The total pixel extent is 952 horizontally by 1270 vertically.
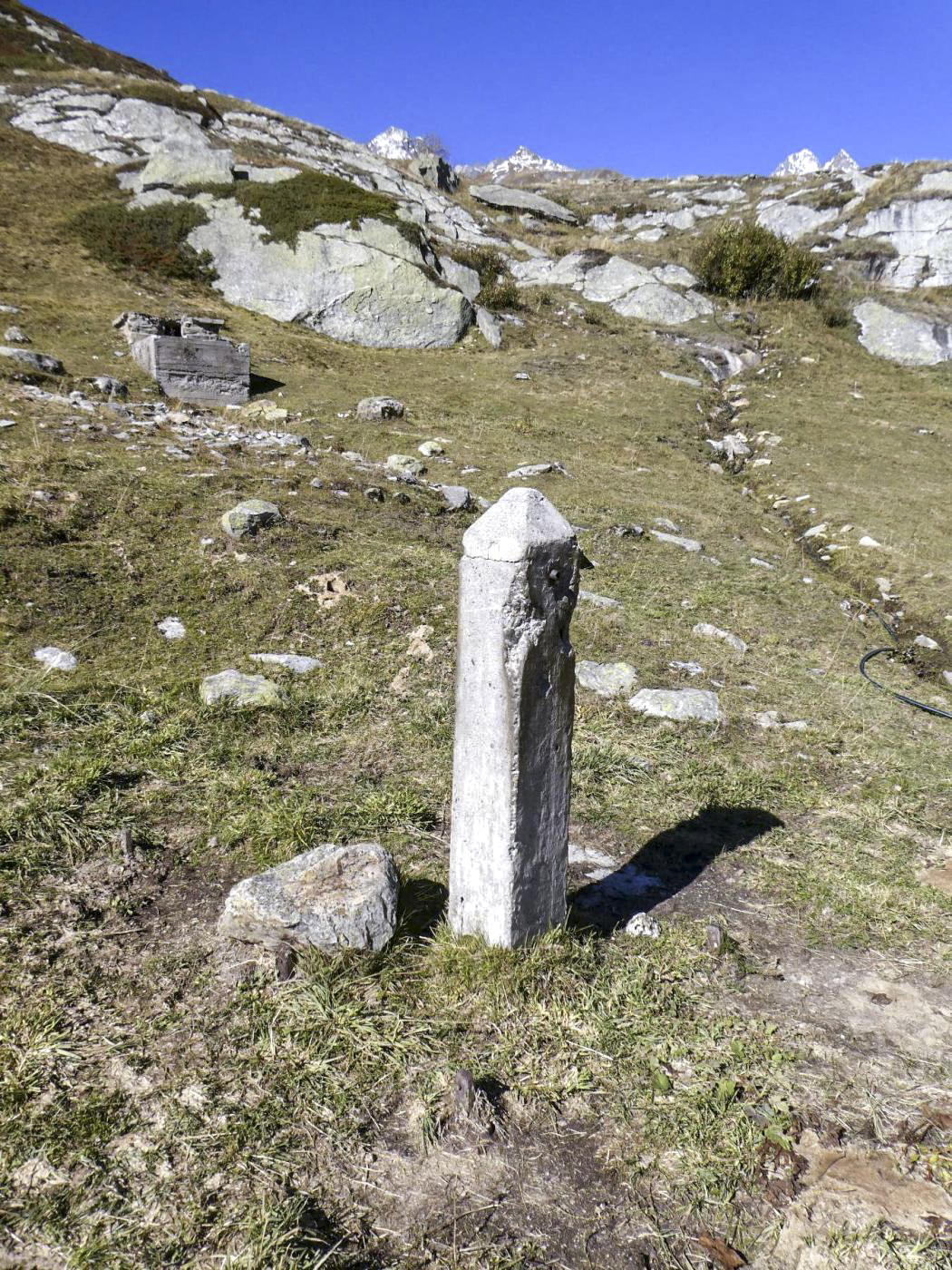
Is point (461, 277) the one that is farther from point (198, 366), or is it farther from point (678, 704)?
point (678, 704)

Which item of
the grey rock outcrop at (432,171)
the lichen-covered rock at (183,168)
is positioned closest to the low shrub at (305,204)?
the lichen-covered rock at (183,168)

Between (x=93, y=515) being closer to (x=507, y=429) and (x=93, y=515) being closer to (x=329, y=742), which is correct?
(x=329, y=742)

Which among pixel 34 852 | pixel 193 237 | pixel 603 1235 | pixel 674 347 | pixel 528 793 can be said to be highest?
pixel 193 237

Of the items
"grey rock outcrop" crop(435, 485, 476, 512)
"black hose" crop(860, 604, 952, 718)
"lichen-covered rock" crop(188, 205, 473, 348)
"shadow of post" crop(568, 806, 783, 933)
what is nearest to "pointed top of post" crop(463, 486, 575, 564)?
"shadow of post" crop(568, 806, 783, 933)

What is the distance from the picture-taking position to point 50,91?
25.6 meters

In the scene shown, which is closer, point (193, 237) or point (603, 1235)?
point (603, 1235)

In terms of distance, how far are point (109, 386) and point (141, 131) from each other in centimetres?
1938

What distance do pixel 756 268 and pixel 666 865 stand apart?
27.0m

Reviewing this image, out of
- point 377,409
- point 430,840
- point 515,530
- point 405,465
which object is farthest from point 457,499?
point 515,530

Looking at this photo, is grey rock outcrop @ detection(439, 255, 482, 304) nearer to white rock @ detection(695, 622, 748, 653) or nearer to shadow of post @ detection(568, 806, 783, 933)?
white rock @ detection(695, 622, 748, 653)

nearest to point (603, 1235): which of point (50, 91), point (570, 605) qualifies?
point (570, 605)

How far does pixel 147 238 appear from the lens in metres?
19.6

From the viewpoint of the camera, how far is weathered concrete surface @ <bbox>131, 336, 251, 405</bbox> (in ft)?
43.4

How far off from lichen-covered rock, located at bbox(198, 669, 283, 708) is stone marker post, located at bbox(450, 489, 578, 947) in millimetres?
2757
